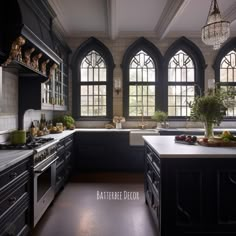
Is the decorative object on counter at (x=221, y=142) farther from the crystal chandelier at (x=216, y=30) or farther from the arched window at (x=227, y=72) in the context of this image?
the arched window at (x=227, y=72)

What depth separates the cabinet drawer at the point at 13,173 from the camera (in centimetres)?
161

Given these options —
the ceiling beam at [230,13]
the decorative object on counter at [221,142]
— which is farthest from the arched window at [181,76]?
the decorative object on counter at [221,142]

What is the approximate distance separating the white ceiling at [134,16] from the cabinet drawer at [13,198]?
117 inches

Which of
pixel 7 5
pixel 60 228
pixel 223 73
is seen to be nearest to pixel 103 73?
pixel 223 73

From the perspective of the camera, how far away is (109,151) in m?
4.74

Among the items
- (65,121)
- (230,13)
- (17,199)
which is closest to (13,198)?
(17,199)

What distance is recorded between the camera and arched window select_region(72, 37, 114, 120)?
5.45 m

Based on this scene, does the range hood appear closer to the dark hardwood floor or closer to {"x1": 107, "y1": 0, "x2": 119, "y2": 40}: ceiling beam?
{"x1": 107, "y1": 0, "x2": 119, "y2": 40}: ceiling beam

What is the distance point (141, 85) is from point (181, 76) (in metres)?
1.00

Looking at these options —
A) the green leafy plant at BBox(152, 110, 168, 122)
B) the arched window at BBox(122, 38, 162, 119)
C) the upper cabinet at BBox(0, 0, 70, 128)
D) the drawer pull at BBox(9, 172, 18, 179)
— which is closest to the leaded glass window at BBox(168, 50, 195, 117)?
the arched window at BBox(122, 38, 162, 119)

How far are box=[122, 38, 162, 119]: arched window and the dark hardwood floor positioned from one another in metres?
2.01

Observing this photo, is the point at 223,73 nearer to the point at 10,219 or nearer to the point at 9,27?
the point at 9,27

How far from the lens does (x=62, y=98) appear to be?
4.86m

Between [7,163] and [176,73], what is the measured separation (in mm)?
4730
